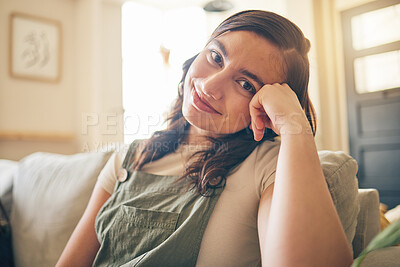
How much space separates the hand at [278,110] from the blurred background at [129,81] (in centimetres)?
128

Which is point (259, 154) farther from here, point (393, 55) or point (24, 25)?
point (24, 25)

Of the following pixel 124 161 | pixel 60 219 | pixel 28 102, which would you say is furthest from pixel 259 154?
pixel 28 102

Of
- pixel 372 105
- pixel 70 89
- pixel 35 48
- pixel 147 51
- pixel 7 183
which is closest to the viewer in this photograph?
pixel 7 183

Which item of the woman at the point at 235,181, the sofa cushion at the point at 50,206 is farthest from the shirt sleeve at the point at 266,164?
the sofa cushion at the point at 50,206

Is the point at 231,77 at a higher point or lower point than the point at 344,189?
higher

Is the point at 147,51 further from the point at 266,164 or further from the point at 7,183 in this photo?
the point at 266,164

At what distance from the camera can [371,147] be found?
2.66m

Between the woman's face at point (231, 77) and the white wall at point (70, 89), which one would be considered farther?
the white wall at point (70, 89)

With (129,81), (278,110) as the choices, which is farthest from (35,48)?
(278,110)

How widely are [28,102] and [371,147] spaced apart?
3101 mm

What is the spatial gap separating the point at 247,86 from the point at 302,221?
0.29 meters

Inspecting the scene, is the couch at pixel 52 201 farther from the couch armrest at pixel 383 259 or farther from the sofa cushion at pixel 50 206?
the couch armrest at pixel 383 259

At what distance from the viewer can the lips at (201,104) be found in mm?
683

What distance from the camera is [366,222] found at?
2.45ft
